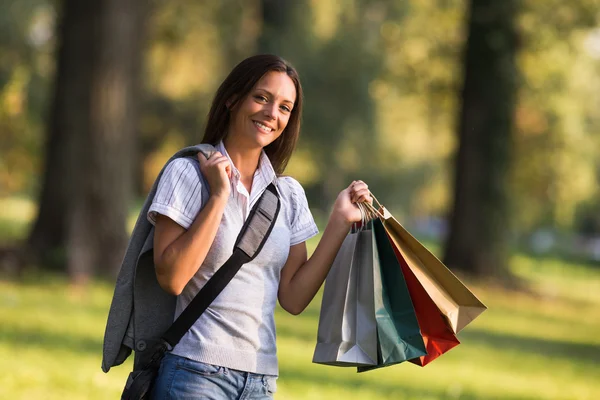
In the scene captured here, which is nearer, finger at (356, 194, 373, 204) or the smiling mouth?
the smiling mouth

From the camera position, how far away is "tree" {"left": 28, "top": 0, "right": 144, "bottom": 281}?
42.7ft

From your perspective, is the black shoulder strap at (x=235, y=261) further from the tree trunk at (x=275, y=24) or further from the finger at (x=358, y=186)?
the tree trunk at (x=275, y=24)

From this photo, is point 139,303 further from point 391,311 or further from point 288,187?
point 391,311

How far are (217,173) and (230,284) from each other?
0.36 metres

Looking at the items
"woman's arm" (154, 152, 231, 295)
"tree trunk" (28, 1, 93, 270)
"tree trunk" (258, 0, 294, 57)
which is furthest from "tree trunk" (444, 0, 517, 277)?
"woman's arm" (154, 152, 231, 295)

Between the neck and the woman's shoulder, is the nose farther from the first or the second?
the woman's shoulder

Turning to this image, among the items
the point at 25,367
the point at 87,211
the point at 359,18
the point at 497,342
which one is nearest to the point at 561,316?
the point at 497,342

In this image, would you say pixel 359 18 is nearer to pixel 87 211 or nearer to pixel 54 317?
pixel 87 211

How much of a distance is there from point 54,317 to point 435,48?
15.0 meters

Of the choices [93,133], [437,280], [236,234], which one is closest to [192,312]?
[236,234]

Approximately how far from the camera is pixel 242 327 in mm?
3098

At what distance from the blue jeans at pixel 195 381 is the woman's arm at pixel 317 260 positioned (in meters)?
0.40

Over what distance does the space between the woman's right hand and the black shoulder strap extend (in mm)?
174

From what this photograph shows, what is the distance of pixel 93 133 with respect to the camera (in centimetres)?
1312
